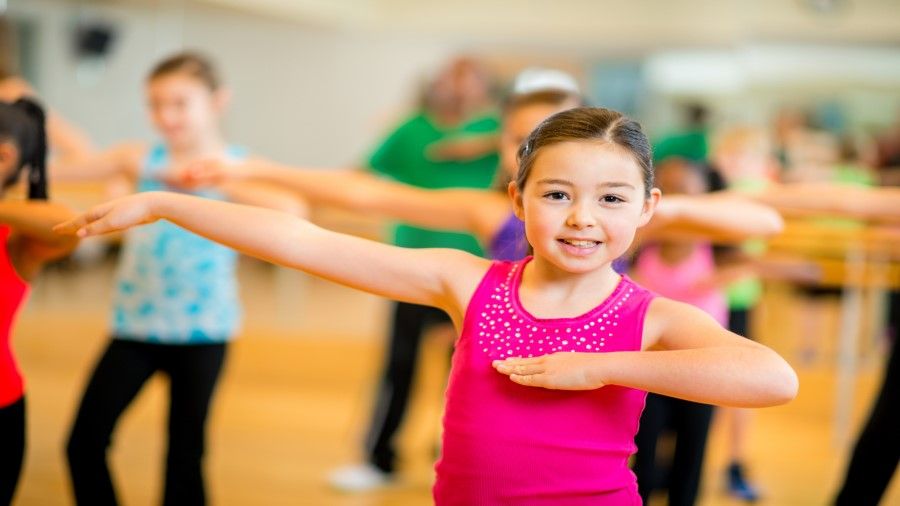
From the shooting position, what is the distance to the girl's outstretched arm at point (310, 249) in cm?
166

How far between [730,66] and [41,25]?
192 inches

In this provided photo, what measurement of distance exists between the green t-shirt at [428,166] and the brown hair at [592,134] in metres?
2.17

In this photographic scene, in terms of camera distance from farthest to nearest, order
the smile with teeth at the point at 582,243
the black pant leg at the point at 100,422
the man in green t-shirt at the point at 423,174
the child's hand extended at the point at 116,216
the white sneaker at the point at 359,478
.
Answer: the man in green t-shirt at the point at 423,174, the white sneaker at the point at 359,478, the black pant leg at the point at 100,422, the child's hand extended at the point at 116,216, the smile with teeth at the point at 582,243

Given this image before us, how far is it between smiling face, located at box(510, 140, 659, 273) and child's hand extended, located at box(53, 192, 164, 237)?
644mm

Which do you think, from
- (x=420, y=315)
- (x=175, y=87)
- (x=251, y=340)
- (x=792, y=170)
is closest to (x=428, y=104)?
(x=420, y=315)

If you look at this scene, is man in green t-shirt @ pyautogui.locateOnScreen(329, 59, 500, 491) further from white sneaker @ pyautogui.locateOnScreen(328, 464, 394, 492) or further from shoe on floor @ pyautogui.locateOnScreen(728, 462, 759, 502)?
shoe on floor @ pyautogui.locateOnScreen(728, 462, 759, 502)

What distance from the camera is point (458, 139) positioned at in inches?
153

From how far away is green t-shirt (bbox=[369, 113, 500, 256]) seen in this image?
3.83 metres

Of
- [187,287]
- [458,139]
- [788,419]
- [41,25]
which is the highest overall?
[41,25]

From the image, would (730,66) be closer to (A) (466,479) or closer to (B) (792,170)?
(B) (792,170)

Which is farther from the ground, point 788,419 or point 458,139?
point 458,139

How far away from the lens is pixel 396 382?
3.82 m

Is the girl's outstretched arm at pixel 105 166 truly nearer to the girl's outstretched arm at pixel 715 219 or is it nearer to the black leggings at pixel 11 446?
the black leggings at pixel 11 446

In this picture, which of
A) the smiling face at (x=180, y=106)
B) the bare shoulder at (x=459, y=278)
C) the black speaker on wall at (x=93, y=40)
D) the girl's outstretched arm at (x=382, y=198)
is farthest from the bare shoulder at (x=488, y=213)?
the black speaker on wall at (x=93, y=40)
